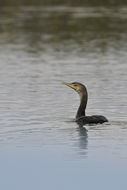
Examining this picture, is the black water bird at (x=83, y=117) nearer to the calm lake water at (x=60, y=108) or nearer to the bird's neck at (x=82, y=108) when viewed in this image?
the bird's neck at (x=82, y=108)

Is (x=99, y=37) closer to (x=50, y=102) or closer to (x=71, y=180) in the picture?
(x=50, y=102)

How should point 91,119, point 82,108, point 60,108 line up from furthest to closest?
point 60,108 < point 82,108 < point 91,119

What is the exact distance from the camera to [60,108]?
1759cm

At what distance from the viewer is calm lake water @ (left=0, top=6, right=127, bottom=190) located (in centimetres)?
1188

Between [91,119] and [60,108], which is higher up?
[91,119]

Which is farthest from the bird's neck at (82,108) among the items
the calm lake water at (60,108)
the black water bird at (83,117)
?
the calm lake water at (60,108)

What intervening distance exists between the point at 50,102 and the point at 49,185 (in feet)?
24.3

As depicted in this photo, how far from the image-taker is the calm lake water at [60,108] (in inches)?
468

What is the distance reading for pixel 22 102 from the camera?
18578 millimetres


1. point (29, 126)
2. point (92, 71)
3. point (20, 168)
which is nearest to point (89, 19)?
point (92, 71)

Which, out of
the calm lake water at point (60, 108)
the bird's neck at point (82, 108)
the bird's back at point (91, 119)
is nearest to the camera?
the calm lake water at point (60, 108)

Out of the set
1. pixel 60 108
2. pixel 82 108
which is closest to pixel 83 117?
pixel 82 108

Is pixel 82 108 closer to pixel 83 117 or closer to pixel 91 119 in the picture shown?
pixel 83 117

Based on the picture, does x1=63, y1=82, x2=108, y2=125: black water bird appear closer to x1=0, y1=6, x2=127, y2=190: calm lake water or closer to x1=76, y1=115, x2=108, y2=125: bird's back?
x1=76, y1=115, x2=108, y2=125: bird's back
